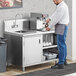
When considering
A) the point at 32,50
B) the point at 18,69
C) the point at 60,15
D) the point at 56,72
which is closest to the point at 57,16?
the point at 60,15

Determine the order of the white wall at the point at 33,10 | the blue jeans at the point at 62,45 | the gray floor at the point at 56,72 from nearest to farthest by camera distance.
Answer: the gray floor at the point at 56,72, the blue jeans at the point at 62,45, the white wall at the point at 33,10

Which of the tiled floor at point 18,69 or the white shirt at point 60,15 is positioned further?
the white shirt at point 60,15

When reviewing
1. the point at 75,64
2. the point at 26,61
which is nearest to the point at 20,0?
the point at 26,61

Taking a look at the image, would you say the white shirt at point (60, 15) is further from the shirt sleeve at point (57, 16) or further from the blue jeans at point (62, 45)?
the blue jeans at point (62, 45)

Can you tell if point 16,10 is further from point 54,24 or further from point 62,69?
point 62,69

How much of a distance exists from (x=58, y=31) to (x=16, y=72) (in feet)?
3.90

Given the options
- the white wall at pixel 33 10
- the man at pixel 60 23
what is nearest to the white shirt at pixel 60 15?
the man at pixel 60 23

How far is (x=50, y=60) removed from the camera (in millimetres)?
6891

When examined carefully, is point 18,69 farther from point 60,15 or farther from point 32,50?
point 60,15

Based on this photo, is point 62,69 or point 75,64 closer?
point 62,69

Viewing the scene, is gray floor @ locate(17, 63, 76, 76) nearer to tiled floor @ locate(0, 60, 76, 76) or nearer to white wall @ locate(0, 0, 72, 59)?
tiled floor @ locate(0, 60, 76, 76)

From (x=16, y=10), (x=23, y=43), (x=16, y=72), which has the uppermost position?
(x=16, y=10)

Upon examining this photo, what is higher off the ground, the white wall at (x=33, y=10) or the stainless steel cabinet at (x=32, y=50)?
the white wall at (x=33, y=10)

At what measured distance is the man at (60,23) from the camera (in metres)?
6.42
